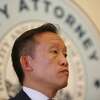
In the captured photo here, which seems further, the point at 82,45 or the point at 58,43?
the point at 82,45

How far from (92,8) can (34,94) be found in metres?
0.71

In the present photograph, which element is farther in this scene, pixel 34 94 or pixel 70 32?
pixel 70 32

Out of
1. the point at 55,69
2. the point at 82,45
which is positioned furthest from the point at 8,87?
the point at 55,69

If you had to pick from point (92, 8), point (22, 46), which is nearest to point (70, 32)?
point (92, 8)

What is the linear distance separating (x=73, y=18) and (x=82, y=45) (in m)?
0.13

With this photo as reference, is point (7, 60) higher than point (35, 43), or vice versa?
point (35, 43)

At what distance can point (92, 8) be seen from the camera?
147 cm

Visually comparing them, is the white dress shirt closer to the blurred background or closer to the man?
the man

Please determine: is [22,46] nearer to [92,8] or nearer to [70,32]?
[70,32]

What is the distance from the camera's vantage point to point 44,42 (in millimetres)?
922

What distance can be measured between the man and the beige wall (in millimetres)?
555

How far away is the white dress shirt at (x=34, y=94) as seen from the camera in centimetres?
89

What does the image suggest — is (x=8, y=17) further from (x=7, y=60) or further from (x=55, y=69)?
(x=55, y=69)

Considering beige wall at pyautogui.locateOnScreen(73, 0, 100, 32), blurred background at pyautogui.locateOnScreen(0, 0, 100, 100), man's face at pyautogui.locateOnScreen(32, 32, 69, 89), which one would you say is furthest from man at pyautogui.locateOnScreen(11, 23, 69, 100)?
beige wall at pyautogui.locateOnScreen(73, 0, 100, 32)
